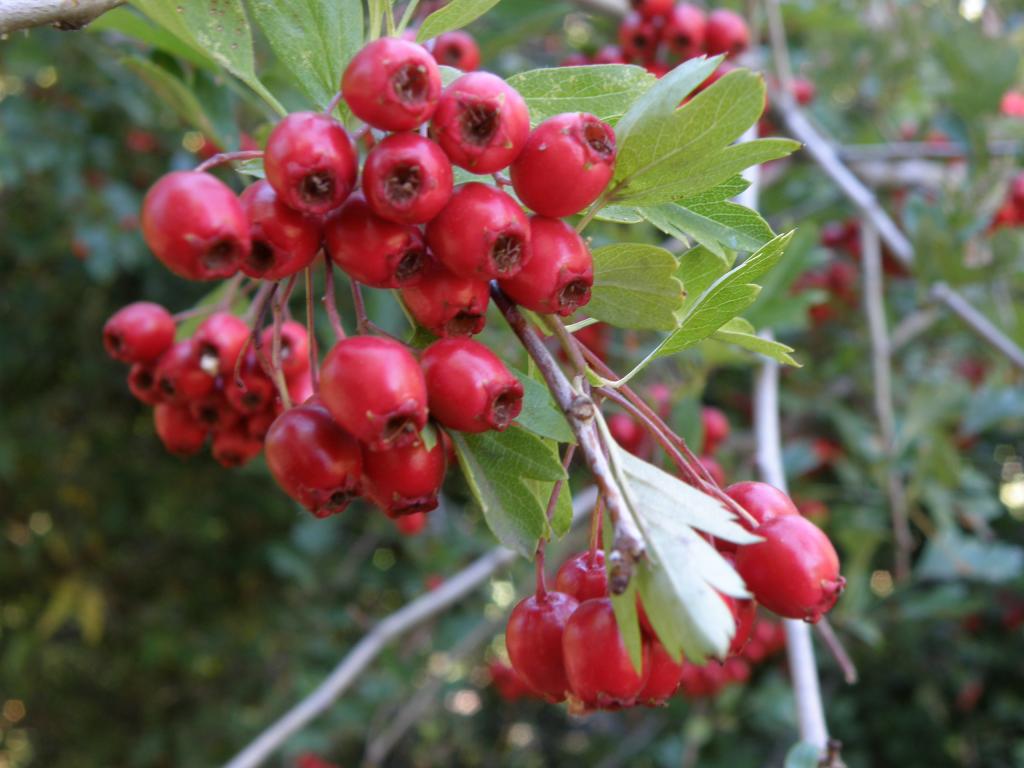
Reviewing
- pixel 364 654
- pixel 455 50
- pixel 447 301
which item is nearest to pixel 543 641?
pixel 447 301

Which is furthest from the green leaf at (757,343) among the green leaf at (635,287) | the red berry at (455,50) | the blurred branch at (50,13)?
the red berry at (455,50)

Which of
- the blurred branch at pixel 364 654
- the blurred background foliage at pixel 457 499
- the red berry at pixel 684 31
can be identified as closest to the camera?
the blurred branch at pixel 364 654

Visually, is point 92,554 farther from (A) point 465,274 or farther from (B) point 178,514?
(A) point 465,274

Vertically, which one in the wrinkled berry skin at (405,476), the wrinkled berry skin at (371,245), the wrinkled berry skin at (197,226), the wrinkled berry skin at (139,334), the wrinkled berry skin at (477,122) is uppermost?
the wrinkled berry skin at (477,122)

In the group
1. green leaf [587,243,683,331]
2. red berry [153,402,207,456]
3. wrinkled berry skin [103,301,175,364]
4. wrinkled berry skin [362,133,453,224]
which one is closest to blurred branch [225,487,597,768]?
red berry [153,402,207,456]

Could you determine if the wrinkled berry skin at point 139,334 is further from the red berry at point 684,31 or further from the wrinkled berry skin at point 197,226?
the red berry at point 684,31
